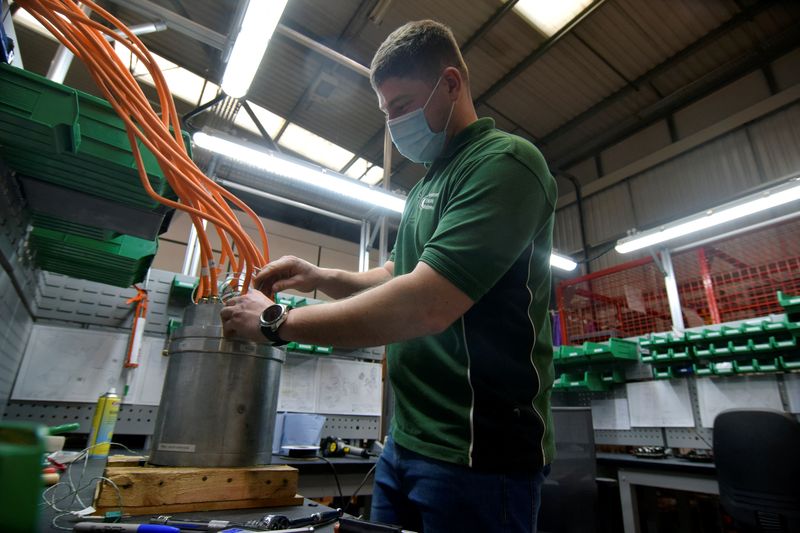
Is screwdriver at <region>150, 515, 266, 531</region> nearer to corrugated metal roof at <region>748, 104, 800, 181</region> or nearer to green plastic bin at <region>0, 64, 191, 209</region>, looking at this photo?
green plastic bin at <region>0, 64, 191, 209</region>

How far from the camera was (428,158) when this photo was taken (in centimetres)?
98

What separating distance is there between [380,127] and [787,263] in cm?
355

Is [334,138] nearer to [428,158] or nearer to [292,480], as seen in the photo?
[428,158]

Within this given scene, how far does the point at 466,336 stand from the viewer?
64cm

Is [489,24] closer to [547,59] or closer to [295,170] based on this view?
[547,59]

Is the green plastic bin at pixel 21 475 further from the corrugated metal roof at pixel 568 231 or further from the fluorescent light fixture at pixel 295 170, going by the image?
the corrugated metal roof at pixel 568 231

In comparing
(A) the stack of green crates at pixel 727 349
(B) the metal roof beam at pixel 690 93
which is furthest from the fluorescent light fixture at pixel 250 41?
(B) the metal roof beam at pixel 690 93

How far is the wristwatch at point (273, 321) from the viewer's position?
2.05ft

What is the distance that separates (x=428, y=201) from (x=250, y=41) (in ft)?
4.72

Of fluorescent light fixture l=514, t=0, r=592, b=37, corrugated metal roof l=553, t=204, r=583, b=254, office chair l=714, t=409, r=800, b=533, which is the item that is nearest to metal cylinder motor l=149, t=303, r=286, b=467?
office chair l=714, t=409, r=800, b=533

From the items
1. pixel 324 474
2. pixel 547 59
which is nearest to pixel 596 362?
pixel 324 474

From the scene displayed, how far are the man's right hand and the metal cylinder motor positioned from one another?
12 centimetres

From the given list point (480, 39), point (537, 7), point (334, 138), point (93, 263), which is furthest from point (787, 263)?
point (334, 138)

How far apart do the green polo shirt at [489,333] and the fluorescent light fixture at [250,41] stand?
1.34m
